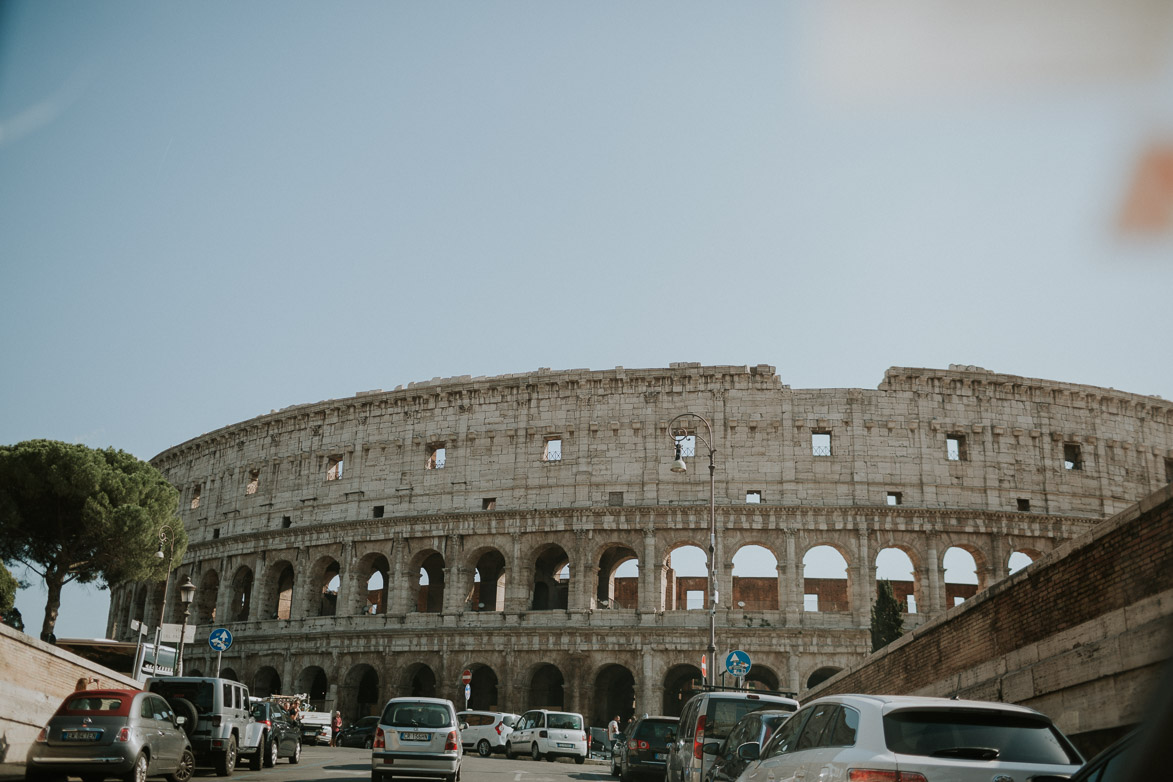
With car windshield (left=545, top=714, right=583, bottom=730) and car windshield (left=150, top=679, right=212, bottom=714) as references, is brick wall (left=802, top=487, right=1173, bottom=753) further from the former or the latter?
car windshield (left=545, top=714, right=583, bottom=730)

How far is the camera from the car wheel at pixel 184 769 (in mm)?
15656

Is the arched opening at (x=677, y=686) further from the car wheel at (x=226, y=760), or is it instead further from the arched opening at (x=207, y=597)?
the arched opening at (x=207, y=597)

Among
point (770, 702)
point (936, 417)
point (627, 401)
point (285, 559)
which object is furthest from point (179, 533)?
point (770, 702)

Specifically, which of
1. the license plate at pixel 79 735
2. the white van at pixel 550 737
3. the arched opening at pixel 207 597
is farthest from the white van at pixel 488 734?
the arched opening at pixel 207 597

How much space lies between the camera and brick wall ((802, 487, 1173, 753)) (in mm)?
9578

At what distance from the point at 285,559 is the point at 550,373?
16.8 meters

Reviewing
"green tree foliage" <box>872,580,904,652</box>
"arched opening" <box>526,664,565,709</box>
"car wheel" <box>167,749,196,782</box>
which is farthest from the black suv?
"arched opening" <box>526,664,565,709</box>

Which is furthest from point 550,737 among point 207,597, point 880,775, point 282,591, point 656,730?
point 207,597

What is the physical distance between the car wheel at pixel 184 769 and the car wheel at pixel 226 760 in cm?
124

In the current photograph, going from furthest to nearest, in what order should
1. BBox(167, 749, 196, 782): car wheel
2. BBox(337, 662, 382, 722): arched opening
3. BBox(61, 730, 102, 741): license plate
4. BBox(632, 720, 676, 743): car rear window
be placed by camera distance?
BBox(337, 662, 382, 722): arched opening
BBox(632, 720, 676, 743): car rear window
BBox(167, 749, 196, 782): car wheel
BBox(61, 730, 102, 741): license plate

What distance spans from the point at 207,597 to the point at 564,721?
29271mm

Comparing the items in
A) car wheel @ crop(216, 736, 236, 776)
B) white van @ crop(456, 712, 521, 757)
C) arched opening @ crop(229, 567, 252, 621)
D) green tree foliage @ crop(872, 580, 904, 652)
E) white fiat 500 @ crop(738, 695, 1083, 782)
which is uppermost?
arched opening @ crop(229, 567, 252, 621)


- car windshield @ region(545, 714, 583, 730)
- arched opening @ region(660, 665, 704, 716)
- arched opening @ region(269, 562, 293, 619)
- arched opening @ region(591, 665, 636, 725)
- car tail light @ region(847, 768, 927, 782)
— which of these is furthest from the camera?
arched opening @ region(269, 562, 293, 619)

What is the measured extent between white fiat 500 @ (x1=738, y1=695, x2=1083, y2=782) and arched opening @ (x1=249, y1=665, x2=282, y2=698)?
44384mm
